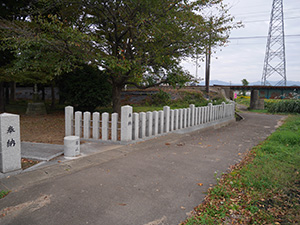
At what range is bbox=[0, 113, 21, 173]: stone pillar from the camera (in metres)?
4.44

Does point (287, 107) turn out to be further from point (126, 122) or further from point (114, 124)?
point (114, 124)

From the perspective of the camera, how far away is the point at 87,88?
12.9 meters

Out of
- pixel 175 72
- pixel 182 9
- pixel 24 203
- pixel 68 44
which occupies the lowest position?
pixel 24 203

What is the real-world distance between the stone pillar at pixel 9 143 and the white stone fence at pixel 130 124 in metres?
2.79

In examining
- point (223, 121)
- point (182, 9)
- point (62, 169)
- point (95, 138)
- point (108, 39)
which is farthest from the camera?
point (223, 121)

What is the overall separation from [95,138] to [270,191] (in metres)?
5.35

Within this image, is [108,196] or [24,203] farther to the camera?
[108,196]

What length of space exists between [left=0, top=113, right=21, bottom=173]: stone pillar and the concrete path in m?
0.33

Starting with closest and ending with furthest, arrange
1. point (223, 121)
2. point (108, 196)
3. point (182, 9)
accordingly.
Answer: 1. point (108, 196)
2. point (182, 9)
3. point (223, 121)

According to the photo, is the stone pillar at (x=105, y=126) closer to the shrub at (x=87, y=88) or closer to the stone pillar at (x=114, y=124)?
the stone pillar at (x=114, y=124)

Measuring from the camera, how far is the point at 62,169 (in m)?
4.87

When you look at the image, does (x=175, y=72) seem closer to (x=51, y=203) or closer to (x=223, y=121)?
(x=223, y=121)

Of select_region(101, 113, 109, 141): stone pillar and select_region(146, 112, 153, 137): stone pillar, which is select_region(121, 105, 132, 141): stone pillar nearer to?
select_region(101, 113, 109, 141): stone pillar

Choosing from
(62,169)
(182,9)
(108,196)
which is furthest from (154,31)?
(108,196)
